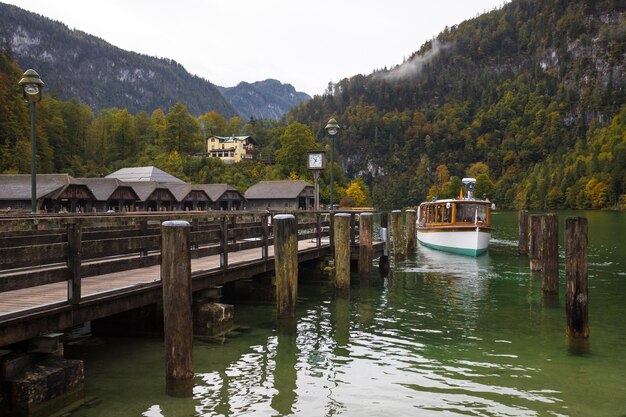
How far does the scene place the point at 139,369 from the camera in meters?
9.90

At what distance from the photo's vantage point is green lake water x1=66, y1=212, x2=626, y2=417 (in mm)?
8628

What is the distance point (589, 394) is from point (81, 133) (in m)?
126

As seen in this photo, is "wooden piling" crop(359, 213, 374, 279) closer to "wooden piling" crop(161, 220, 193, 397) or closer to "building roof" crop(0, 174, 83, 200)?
"wooden piling" crop(161, 220, 193, 397)

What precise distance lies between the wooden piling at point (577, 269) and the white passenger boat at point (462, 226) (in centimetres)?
2041

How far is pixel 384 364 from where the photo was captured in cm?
1073

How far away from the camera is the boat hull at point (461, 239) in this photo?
32.2 metres

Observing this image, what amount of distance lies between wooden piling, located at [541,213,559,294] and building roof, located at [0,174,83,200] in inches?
1880

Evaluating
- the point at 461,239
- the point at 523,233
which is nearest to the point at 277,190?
the point at 461,239

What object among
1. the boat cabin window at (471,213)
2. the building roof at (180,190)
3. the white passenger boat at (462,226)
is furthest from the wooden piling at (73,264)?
the building roof at (180,190)

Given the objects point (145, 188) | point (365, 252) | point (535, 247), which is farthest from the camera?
point (145, 188)

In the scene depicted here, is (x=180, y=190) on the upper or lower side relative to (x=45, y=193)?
upper

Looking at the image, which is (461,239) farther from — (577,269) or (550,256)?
(577,269)

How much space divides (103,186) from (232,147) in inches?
3129

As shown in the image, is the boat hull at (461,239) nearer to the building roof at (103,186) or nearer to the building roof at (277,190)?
the building roof at (103,186)
